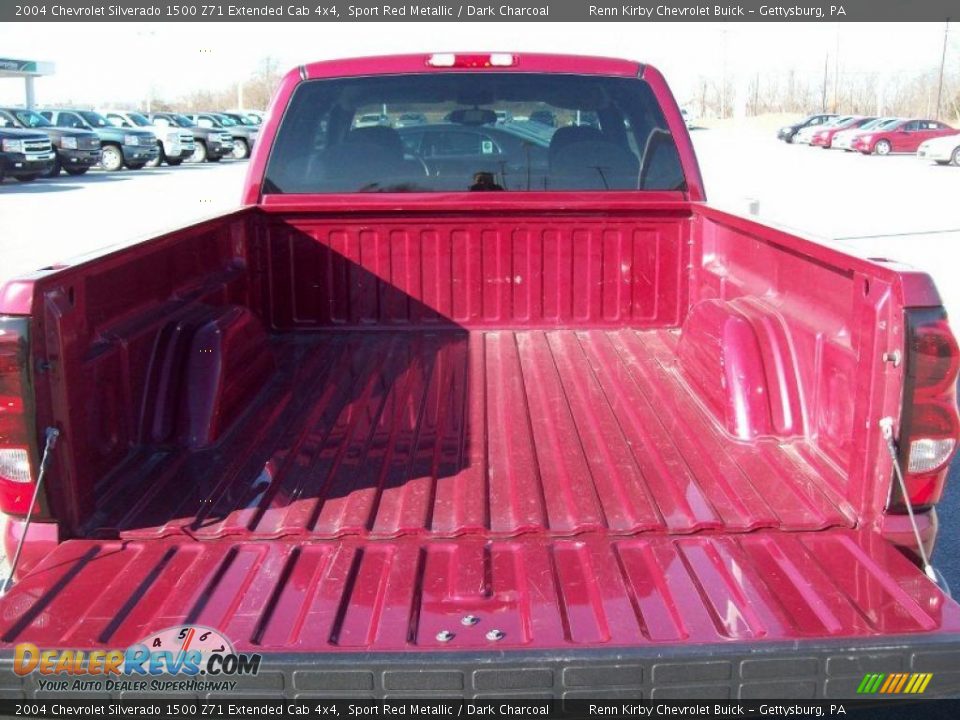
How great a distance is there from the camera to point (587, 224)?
15.3 feet

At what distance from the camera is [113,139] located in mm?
31750

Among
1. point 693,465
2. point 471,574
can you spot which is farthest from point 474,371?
point 471,574

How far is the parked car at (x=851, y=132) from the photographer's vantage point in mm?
42719

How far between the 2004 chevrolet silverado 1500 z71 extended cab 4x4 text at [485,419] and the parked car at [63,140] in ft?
84.0

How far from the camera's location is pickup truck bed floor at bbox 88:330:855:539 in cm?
281

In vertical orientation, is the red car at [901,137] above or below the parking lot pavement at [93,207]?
above

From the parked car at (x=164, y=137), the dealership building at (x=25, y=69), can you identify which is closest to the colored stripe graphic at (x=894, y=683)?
the parked car at (x=164, y=137)

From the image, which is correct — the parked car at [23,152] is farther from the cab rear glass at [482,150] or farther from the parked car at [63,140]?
the cab rear glass at [482,150]

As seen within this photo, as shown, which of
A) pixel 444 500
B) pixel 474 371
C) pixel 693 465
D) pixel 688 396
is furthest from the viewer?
pixel 474 371

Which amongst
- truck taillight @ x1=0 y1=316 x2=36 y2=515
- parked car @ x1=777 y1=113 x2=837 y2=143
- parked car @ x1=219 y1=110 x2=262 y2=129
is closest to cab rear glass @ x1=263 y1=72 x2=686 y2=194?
truck taillight @ x1=0 y1=316 x2=36 y2=515

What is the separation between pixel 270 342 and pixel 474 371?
1.02m

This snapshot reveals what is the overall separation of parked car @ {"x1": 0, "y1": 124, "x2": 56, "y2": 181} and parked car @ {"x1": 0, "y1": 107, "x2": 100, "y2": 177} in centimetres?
45

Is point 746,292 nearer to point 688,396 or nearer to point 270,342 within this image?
point 688,396

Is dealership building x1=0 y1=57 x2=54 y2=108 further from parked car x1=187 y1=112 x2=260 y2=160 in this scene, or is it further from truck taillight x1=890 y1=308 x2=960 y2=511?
truck taillight x1=890 y1=308 x2=960 y2=511
